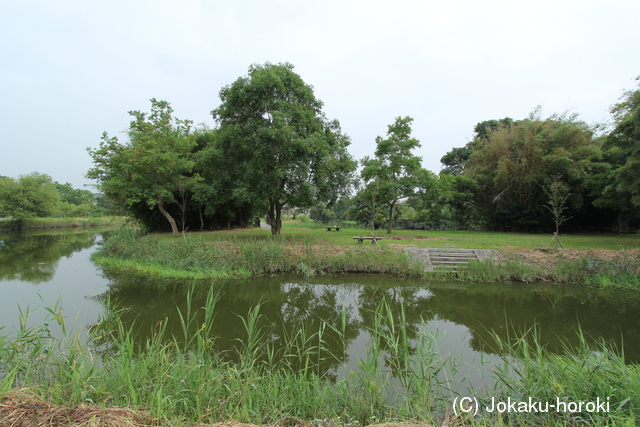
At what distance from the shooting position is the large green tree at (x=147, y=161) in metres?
Answer: 13.6

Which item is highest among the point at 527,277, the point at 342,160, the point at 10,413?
the point at 342,160

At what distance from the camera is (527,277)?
962 cm

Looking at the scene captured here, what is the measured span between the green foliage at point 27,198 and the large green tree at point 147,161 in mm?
24979

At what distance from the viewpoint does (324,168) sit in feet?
43.9

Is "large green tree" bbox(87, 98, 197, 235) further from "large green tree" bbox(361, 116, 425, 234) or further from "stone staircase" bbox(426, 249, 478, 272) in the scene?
"stone staircase" bbox(426, 249, 478, 272)

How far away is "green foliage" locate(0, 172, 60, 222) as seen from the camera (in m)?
31.4

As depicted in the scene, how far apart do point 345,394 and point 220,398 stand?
4.12 feet

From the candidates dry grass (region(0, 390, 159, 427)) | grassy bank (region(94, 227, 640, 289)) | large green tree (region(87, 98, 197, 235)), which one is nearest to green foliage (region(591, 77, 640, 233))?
grassy bank (region(94, 227, 640, 289))

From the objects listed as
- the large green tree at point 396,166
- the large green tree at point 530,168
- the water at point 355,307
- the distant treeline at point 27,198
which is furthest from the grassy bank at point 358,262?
the distant treeline at point 27,198

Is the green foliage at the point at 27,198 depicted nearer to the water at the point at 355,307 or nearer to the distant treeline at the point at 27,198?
the distant treeline at the point at 27,198

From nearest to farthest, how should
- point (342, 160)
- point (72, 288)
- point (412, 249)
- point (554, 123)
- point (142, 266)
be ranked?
point (72, 288) → point (142, 266) → point (412, 249) → point (342, 160) → point (554, 123)

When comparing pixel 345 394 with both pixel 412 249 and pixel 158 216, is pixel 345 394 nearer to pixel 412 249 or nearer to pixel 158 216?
pixel 412 249

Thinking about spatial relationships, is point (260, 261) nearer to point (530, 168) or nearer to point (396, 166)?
point (396, 166)

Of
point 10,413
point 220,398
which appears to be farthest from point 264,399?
point 10,413
